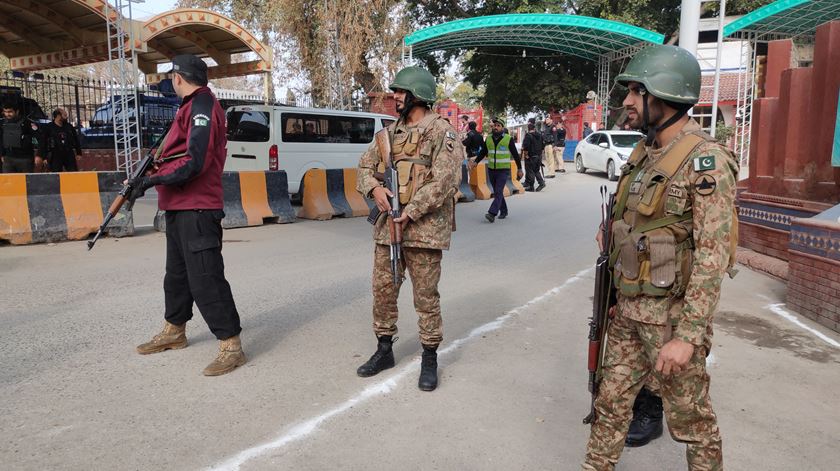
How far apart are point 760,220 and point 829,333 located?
2.59 m

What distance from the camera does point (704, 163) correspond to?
7.02 ft

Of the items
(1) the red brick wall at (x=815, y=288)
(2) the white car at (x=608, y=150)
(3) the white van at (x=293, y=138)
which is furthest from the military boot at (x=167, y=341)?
(2) the white car at (x=608, y=150)

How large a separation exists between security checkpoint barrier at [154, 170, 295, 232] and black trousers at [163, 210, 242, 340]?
5.58 metres

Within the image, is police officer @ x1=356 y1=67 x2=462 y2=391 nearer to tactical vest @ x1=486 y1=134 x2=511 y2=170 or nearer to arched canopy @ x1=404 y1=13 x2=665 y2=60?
tactical vest @ x1=486 y1=134 x2=511 y2=170

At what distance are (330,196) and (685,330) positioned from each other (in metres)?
9.27

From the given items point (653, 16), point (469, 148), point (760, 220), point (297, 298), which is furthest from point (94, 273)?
point (653, 16)

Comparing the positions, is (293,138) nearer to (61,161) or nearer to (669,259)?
(61,161)

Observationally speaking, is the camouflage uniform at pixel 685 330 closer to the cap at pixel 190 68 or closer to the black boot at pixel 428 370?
the black boot at pixel 428 370

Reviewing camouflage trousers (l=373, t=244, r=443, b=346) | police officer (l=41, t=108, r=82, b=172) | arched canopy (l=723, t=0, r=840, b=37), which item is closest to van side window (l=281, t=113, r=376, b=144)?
police officer (l=41, t=108, r=82, b=172)

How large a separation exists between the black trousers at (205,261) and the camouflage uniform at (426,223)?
3.15 ft

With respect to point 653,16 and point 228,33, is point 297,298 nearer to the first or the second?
point 228,33

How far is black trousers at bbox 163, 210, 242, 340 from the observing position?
3799 millimetres

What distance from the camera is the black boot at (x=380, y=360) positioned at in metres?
3.88

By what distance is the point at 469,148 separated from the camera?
13281mm
